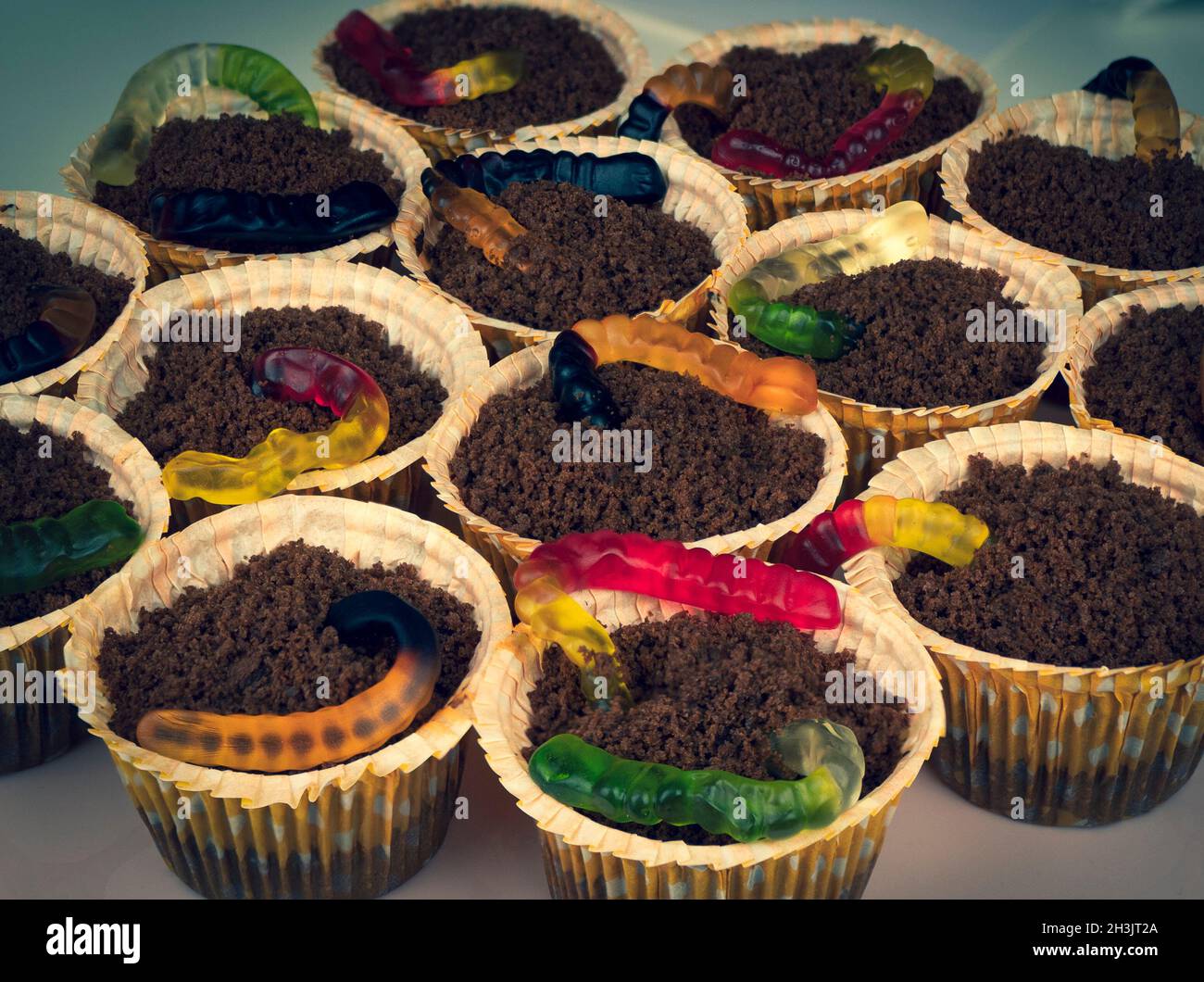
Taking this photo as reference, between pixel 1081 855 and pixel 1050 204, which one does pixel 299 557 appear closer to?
pixel 1081 855

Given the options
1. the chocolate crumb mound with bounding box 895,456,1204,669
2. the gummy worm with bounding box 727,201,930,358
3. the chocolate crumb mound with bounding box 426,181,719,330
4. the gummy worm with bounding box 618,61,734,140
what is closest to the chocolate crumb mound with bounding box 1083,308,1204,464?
the chocolate crumb mound with bounding box 895,456,1204,669

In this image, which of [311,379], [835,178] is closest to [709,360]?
[311,379]

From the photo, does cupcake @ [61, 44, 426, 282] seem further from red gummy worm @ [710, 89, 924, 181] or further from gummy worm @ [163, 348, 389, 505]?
red gummy worm @ [710, 89, 924, 181]

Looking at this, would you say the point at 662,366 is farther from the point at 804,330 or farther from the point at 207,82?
the point at 207,82

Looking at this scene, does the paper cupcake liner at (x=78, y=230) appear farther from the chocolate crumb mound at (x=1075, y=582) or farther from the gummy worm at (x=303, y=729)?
the chocolate crumb mound at (x=1075, y=582)

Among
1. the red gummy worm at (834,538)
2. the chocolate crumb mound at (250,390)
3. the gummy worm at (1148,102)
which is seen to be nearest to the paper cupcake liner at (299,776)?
the chocolate crumb mound at (250,390)
